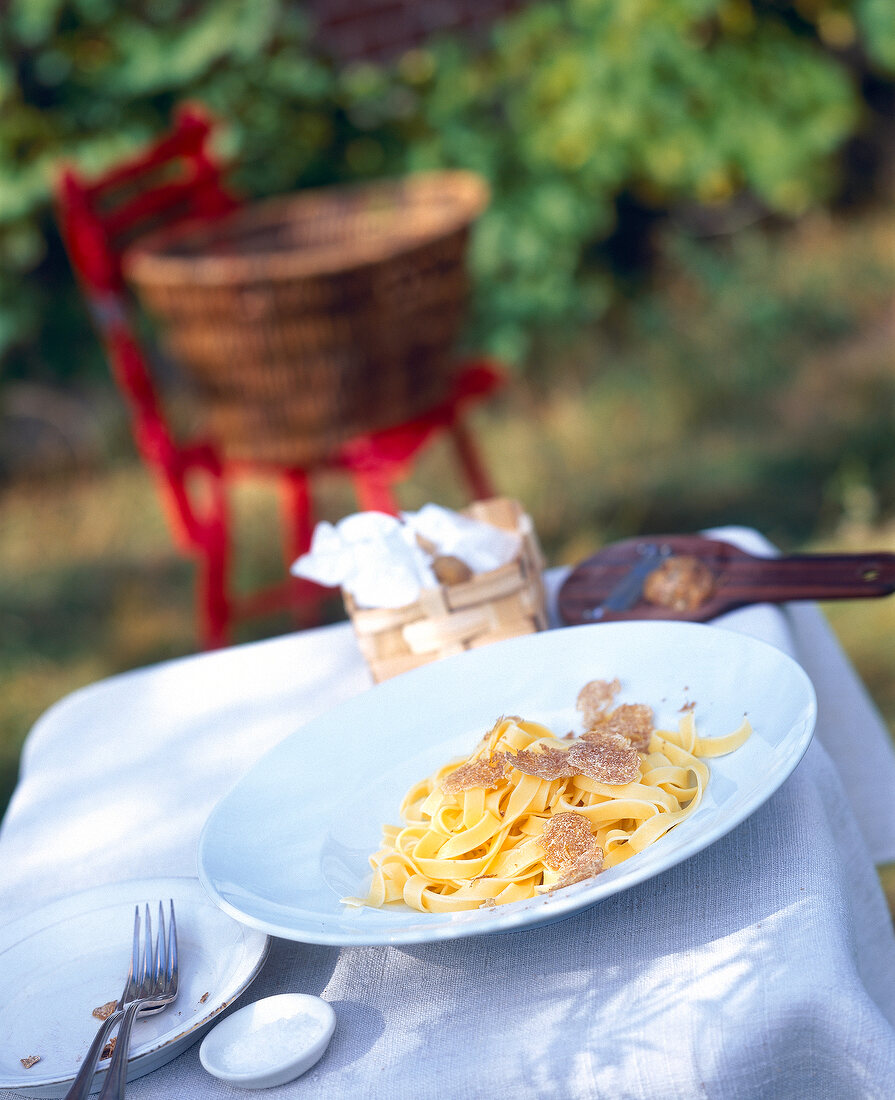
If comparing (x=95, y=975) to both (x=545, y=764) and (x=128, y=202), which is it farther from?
(x=128, y=202)

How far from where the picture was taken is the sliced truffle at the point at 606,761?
79 cm

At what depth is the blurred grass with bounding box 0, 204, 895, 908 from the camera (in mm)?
3061

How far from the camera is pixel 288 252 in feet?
9.18

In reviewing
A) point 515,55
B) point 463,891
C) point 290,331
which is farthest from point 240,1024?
point 515,55

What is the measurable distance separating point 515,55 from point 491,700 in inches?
139

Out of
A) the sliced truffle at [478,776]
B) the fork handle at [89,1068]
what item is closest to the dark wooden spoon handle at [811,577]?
the sliced truffle at [478,776]

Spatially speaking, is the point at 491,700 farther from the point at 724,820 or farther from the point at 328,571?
the point at 724,820

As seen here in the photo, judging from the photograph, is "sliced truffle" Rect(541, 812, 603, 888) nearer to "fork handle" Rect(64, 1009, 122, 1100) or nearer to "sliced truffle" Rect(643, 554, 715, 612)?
"fork handle" Rect(64, 1009, 122, 1100)

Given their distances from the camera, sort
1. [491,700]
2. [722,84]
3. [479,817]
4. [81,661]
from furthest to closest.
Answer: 1. [722,84]
2. [81,661]
3. [491,700]
4. [479,817]

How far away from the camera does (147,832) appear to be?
1031 millimetres

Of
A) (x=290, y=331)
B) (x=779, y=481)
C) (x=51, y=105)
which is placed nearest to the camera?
(x=290, y=331)

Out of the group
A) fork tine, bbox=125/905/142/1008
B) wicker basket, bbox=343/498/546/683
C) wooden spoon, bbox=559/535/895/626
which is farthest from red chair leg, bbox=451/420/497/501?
fork tine, bbox=125/905/142/1008

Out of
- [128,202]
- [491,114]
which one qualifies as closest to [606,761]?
[128,202]

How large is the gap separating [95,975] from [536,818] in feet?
1.11
